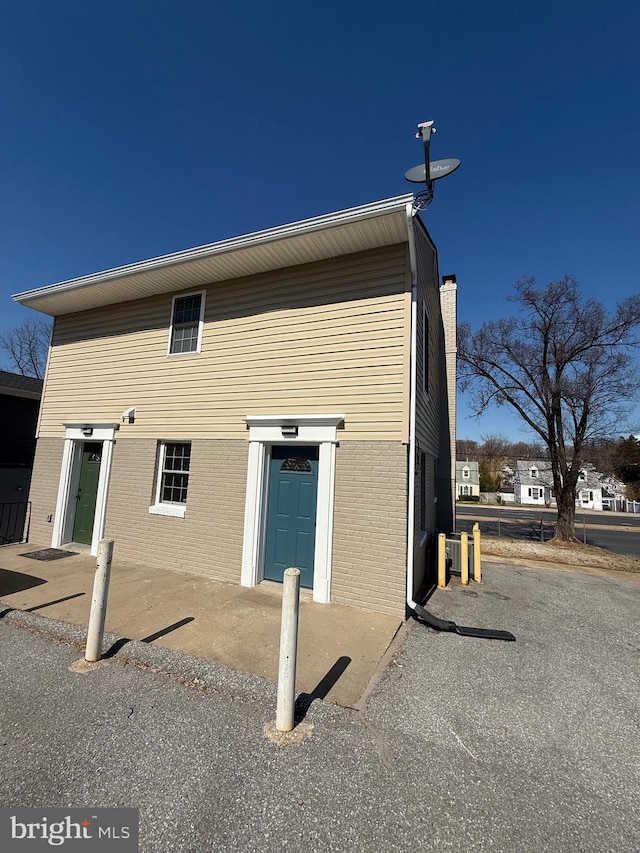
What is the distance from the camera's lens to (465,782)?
2.45 m

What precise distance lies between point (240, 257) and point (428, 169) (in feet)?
11.0

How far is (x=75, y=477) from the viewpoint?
8.71 meters

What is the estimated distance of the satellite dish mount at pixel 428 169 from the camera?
5203mm

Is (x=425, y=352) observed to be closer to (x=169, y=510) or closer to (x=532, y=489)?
(x=169, y=510)

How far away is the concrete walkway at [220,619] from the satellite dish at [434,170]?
6377mm

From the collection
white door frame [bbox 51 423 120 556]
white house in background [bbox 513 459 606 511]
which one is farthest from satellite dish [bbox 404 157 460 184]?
white house in background [bbox 513 459 606 511]

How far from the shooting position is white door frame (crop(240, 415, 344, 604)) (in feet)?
18.8

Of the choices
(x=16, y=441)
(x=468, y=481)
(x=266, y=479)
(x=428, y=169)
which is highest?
(x=428, y=169)

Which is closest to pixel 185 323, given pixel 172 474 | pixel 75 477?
pixel 172 474

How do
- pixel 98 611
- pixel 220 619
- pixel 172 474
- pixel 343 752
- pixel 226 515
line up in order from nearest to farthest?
pixel 343 752 → pixel 98 611 → pixel 220 619 → pixel 226 515 → pixel 172 474

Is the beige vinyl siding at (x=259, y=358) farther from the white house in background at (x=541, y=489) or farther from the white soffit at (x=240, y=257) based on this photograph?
the white house in background at (x=541, y=489)

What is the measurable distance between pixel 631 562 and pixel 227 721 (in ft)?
43.3

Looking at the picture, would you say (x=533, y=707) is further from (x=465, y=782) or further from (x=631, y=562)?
(x=631, y=562)

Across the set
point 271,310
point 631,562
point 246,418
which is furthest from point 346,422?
point 631,562
